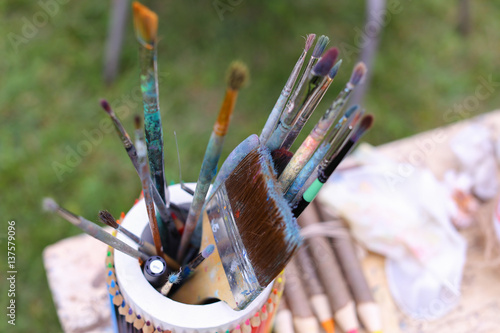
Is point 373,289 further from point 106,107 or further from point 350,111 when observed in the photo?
point 106,107

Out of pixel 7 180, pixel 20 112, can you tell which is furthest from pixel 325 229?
pixel 20 112

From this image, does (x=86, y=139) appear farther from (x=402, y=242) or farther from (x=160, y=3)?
(x=402, y=242)

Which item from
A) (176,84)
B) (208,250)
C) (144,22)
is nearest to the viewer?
(144,22)

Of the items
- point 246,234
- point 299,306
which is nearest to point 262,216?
point 246,234

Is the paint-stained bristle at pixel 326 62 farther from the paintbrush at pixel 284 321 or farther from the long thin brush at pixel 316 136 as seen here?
the paintbrush at pixel 284 321

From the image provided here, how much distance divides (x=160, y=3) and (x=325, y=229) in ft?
3.76

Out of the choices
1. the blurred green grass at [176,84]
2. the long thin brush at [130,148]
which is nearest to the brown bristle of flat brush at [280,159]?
the long thin brush at [130,148]

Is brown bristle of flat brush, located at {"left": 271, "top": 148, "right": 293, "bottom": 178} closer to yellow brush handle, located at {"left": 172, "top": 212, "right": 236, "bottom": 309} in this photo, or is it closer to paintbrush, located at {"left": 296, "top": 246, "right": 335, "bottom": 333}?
yellow brush handle, located at {"left": 172, "top": 212, "right": 236, "bottom": 309}

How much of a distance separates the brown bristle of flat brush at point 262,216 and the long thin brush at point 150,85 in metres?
0.07

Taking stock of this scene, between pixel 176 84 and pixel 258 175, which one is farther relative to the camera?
pixel 176 84

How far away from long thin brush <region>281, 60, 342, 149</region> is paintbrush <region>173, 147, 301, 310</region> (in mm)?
45

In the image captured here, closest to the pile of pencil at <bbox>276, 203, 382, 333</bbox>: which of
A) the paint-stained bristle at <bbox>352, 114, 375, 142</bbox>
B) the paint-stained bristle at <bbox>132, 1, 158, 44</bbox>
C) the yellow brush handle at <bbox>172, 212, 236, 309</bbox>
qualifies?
the yellow brush handle at <bbox>172, 212, 236, 309</bbox>

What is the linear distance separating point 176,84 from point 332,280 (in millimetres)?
912

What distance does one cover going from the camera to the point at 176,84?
4.51 feet
